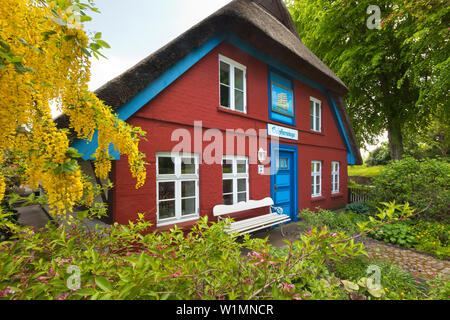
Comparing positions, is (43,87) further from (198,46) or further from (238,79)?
(238,79)

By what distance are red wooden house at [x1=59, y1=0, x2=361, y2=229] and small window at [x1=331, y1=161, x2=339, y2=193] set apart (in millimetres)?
1459

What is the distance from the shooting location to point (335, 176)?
8.22 metres

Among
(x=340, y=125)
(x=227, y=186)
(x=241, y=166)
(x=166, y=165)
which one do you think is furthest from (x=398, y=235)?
(x=166, y=165)

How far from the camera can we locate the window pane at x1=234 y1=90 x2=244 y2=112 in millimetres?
4785

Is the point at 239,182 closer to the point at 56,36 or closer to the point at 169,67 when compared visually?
the point at 169,67

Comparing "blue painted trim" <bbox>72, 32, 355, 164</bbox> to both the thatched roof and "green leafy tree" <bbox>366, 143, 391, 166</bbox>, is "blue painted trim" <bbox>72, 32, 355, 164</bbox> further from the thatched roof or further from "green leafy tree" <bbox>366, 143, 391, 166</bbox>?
"green leafy tree" <bbox>366, 143, 391, 166</bbox>

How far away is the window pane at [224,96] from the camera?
4.50 m

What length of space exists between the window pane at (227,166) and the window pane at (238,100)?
4.51 ft

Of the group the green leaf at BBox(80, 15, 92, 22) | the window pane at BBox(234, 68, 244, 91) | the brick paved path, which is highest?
the window pane at BBox(234, 68, 244, 91)

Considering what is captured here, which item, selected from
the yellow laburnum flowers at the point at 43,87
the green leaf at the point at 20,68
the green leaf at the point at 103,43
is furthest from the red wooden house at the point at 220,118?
the green leaf at the point at 20,68

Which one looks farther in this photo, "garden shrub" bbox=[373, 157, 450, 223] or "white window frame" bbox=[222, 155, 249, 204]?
"garden shrub" bbox=[373, 157, 450, 223]

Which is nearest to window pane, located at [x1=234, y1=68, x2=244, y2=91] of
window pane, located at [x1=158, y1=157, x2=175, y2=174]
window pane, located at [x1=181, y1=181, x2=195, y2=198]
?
window pane, located at [x1=158, y1=157, x2=175, y2=174]
